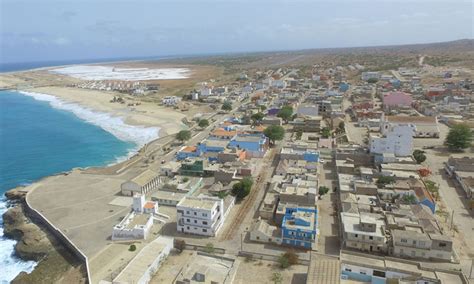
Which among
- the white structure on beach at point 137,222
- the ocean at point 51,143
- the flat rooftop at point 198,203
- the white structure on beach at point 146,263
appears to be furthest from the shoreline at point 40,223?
the flat rooftop at point 198,203

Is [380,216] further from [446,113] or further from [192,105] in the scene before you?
[192,105]

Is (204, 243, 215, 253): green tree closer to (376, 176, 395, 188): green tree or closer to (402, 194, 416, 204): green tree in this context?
(402, 194, 416, 204): green tree

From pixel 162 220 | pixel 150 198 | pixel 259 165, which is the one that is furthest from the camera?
pixel 259 165

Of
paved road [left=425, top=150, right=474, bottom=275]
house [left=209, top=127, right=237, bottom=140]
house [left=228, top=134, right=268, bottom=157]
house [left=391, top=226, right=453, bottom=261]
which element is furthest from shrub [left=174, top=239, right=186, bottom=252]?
house [left=209, top=127, right=237, bottom=140]

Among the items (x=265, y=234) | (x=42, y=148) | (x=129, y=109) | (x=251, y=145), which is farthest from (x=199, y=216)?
(x=129, y=109)

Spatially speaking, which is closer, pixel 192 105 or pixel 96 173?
pixel 96 173

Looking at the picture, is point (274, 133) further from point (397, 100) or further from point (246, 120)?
point (397, 100)

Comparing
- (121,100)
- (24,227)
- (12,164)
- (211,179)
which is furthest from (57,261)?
(121,100)
